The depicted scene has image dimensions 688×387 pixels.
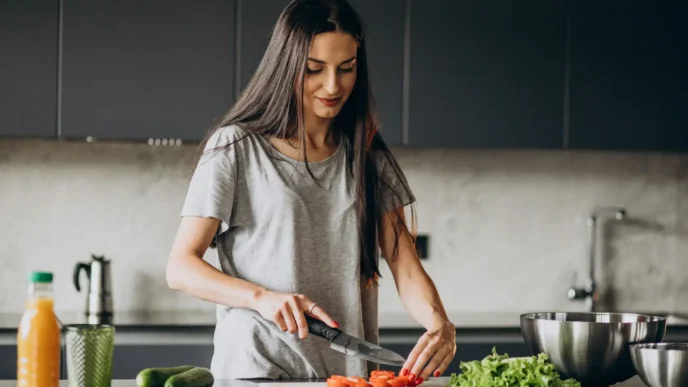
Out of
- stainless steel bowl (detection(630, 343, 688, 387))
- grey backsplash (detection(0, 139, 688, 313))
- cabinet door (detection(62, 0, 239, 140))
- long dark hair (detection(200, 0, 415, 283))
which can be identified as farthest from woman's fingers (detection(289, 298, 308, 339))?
grey backsplash (detection(0, 139, 688, 313))

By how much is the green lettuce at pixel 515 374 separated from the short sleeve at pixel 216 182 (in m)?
0.56

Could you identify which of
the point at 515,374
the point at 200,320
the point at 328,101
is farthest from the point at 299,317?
the point at 200,320

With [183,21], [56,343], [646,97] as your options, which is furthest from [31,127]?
[646,97]

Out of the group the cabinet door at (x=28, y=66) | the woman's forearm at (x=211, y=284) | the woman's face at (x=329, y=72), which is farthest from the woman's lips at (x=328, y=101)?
the cabinet door at (x=28, y=66)

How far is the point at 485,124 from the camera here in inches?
138

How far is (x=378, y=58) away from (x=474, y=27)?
0.37 meters

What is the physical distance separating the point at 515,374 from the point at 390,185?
24.5 inches

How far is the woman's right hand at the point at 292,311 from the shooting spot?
1.65 metres

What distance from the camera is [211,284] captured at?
1.76 metres

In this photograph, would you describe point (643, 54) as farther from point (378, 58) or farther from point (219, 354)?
point (219, 354)

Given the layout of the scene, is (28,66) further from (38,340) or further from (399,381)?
(399,381)

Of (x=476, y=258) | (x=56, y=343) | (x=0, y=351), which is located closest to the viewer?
(x=56, y=343)

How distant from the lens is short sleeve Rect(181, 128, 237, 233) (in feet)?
6.03

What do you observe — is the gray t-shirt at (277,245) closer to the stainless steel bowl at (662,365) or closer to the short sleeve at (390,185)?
the short sleeve at (390,185)
